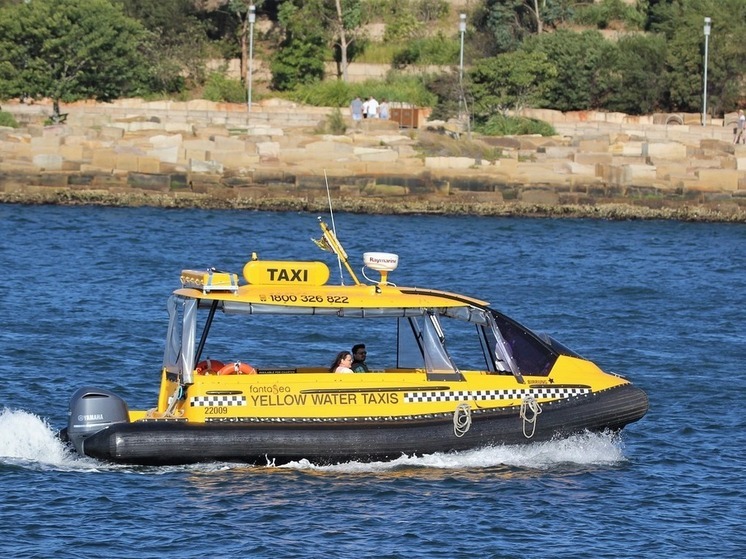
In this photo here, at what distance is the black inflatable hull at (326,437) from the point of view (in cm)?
1346

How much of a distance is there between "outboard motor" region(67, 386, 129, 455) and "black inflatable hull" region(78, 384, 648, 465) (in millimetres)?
167

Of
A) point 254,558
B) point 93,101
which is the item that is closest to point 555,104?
point 93,101

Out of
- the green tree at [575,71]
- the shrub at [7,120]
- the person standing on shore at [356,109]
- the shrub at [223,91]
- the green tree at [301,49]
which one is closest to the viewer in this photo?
the shrub at [7,120]

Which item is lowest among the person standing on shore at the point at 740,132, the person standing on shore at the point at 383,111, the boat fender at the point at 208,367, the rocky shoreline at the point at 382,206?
the rocky shoreline at the point at 382,206

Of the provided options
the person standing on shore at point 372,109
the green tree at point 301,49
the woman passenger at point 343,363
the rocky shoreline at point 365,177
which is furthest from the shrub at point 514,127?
the woman passenger at point 343,363

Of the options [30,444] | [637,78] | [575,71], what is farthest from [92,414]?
[637,78]

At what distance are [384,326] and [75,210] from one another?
1780 cm

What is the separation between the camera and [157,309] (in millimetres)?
24500

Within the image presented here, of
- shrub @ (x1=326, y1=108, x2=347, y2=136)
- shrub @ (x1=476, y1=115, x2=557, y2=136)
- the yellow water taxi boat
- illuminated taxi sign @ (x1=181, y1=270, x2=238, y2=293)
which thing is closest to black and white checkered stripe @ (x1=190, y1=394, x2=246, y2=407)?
the yellow water taxi boat

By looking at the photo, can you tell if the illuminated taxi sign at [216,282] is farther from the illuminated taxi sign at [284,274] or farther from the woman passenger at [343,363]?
the woman passenger at [343,363]

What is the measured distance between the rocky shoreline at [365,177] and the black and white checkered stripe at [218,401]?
26.9 metres

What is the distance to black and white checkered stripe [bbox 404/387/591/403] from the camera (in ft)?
46.2

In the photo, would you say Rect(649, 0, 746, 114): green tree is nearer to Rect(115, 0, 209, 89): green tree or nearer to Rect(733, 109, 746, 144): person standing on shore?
Rect(733, 109, 746, 144): person standing on shore

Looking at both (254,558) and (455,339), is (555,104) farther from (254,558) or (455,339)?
(254,558)
